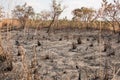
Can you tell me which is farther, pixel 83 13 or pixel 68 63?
pixel 83 13

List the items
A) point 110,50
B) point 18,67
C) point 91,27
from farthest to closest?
1. point 91,27
2. point 110,50
3. point 18,67

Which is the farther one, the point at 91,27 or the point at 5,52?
the point at 91,27

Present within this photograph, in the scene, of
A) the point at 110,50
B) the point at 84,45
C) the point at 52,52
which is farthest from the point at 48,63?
the point at 84,45

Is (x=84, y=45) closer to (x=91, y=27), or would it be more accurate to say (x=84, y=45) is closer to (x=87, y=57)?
(x=87, y=57)

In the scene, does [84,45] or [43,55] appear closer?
[43,55]

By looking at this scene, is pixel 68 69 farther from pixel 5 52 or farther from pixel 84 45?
pixel 84 45

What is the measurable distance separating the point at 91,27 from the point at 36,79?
Result: 36.1 ft

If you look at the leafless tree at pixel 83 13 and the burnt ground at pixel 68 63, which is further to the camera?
the leafless tree at pixel 83 13

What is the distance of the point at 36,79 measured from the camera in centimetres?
509

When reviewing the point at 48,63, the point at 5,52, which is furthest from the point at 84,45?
the point at 5,52

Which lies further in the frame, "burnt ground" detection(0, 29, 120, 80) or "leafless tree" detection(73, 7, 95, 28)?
"leafless tree" detection(73, 7, 95, 28)

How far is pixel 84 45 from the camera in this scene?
9695mm

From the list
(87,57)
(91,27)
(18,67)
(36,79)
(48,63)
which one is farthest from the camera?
(91,27)

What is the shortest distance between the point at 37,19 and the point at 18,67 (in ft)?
31.3
